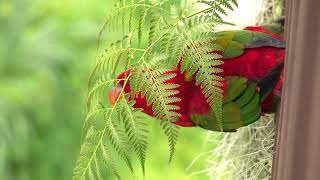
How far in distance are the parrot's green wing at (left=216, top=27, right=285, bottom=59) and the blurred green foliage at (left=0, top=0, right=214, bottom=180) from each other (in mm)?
967

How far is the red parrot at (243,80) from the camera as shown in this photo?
16.8 inches

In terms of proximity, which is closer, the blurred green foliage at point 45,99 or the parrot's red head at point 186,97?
the parrot's red head at point 186,97

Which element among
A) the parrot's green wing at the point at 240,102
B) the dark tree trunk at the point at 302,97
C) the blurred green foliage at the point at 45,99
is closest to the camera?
the dark tree trunk at the point at 302,97

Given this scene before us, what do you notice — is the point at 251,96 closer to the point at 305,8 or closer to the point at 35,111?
the point at 305,8

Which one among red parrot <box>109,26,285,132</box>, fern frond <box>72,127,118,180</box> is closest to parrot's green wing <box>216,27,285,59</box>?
red parrot <box>109,26,285,132</box>

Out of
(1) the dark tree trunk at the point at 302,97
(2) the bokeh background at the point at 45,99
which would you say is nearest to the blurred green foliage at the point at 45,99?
(2) the bokeh background at the point at 45,99

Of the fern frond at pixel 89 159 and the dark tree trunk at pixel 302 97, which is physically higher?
the dark tree trunk at pixel 302 97

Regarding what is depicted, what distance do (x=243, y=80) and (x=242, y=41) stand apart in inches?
1.2

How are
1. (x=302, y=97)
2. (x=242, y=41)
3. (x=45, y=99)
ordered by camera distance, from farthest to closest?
(x=45, y=99) → (x=242, y=41) → (x=302, y=97)

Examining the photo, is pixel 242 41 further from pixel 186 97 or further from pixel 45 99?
pixel 45 99

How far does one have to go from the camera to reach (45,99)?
1.44 m

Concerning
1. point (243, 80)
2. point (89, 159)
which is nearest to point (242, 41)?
point (243, 80)

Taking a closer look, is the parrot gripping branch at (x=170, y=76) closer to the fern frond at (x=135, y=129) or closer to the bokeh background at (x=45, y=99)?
the fern frond at (x=135, y=129)

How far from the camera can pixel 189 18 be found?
1.25ft
